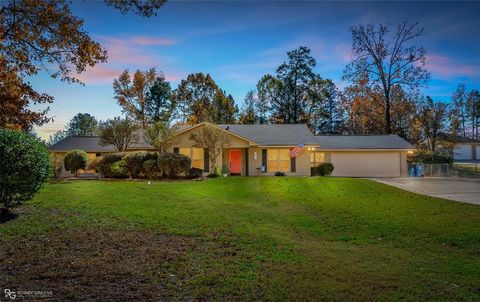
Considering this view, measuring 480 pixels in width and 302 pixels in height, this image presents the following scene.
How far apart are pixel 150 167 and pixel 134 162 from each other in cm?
125

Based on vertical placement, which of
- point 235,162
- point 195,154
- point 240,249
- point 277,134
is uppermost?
point 277,134

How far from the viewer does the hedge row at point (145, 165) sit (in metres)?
21.5

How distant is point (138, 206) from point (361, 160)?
2282 centimetres

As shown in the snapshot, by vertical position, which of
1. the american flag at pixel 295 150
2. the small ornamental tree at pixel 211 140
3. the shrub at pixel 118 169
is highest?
the small ornamental tree at pixel 211 140

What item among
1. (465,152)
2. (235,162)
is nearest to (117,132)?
(235,162)

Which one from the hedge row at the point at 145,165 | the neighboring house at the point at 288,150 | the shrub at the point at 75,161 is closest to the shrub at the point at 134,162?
the hedge row at the point at 145,165

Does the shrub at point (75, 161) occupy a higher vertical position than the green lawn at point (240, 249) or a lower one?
higher

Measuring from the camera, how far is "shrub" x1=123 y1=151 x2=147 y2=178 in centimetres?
2197

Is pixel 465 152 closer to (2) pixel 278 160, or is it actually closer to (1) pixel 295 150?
(1) pixel 295 150

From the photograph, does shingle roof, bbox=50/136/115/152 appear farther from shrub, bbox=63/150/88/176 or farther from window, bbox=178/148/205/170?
window, bbox=178/148/205/170

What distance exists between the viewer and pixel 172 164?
21406 mm

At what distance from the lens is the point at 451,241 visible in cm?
769

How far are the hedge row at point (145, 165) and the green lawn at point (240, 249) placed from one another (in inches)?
345

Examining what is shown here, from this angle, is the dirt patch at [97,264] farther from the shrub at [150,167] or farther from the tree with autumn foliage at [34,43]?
the shrub at [150,167]
